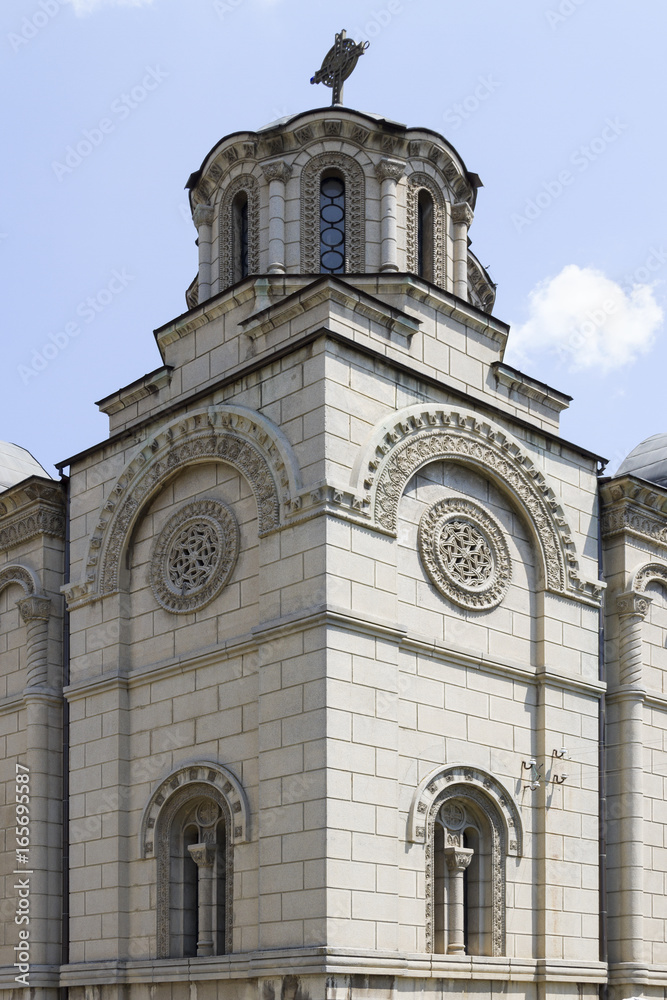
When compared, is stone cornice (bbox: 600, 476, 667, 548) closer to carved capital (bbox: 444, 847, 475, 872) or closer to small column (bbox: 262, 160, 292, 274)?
carved capital (bbox: 444, 847, 475, 872)

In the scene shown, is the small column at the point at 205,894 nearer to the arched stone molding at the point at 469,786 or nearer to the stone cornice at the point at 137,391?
the arched stone molding at the point at 469,786

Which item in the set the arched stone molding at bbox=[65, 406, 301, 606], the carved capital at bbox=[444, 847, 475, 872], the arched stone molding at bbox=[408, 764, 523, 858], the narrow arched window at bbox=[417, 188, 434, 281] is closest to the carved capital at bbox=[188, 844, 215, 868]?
the arched stone molding at bbox=[408, 764, 523, 858]

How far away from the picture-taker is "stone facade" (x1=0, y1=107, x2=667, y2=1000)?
1692 cm

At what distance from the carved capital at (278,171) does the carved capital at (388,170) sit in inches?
58.9

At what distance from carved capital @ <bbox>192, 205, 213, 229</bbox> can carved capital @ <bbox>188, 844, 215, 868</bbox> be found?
1090 centimetres

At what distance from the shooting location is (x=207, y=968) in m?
17.2

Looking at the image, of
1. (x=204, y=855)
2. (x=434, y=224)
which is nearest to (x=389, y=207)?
(x=434, y=224)

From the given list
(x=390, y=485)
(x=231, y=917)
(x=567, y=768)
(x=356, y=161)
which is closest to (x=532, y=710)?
(x=567, y=768)

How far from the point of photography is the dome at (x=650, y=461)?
2550 centimetres

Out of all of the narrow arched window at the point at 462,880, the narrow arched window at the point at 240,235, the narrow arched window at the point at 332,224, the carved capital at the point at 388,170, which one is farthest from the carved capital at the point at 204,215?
the narrow arched window at the point at 462,880

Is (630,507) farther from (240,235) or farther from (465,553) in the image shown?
(240,235)

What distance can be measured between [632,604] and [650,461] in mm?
5593

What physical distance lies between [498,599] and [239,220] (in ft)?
27.3

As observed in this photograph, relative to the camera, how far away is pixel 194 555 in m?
19.3
